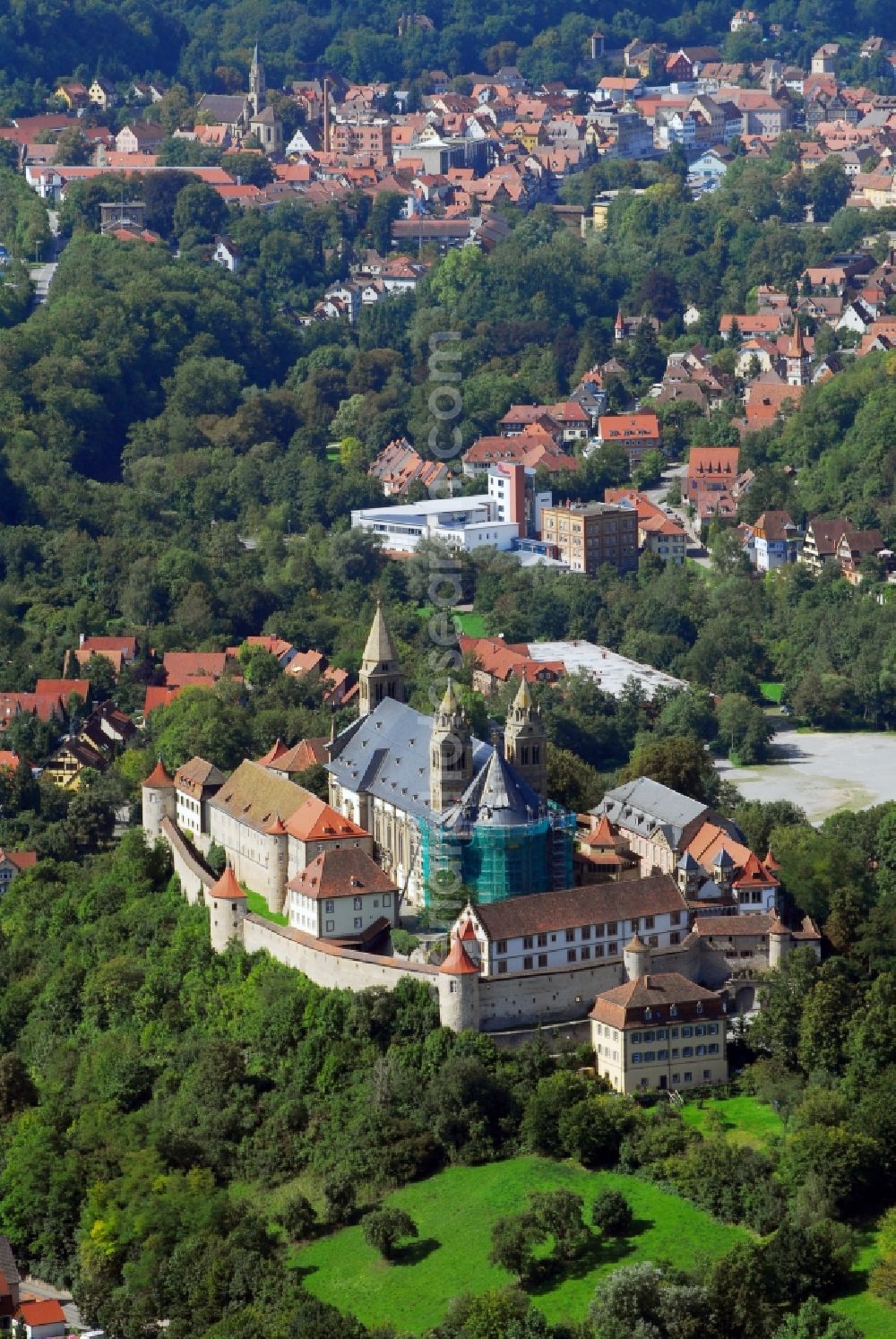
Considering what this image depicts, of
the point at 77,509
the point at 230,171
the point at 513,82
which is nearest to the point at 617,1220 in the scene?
the point at 77,509

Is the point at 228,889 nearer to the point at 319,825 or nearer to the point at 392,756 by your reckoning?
the point at 319,825

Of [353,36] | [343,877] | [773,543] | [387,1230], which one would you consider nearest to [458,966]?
[343,877]

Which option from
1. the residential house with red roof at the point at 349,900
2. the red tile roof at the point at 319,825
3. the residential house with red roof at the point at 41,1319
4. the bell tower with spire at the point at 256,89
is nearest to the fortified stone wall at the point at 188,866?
the red tile roof at the point at 319,825

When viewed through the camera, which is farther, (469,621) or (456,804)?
(469,621)

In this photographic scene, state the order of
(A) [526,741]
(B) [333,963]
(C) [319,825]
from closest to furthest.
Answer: (B) [333,963] < (C) [319,825] < (A) [526,741]

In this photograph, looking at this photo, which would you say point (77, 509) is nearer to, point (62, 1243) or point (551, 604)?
point (551, 604)

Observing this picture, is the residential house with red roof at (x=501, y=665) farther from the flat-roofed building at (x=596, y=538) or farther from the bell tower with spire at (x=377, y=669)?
the bell tower with spire at (x=377, y=669)

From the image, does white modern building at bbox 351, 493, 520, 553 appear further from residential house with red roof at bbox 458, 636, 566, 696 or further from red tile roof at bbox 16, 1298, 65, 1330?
red tile roof at bbox 16, 1298, 65, 1330
